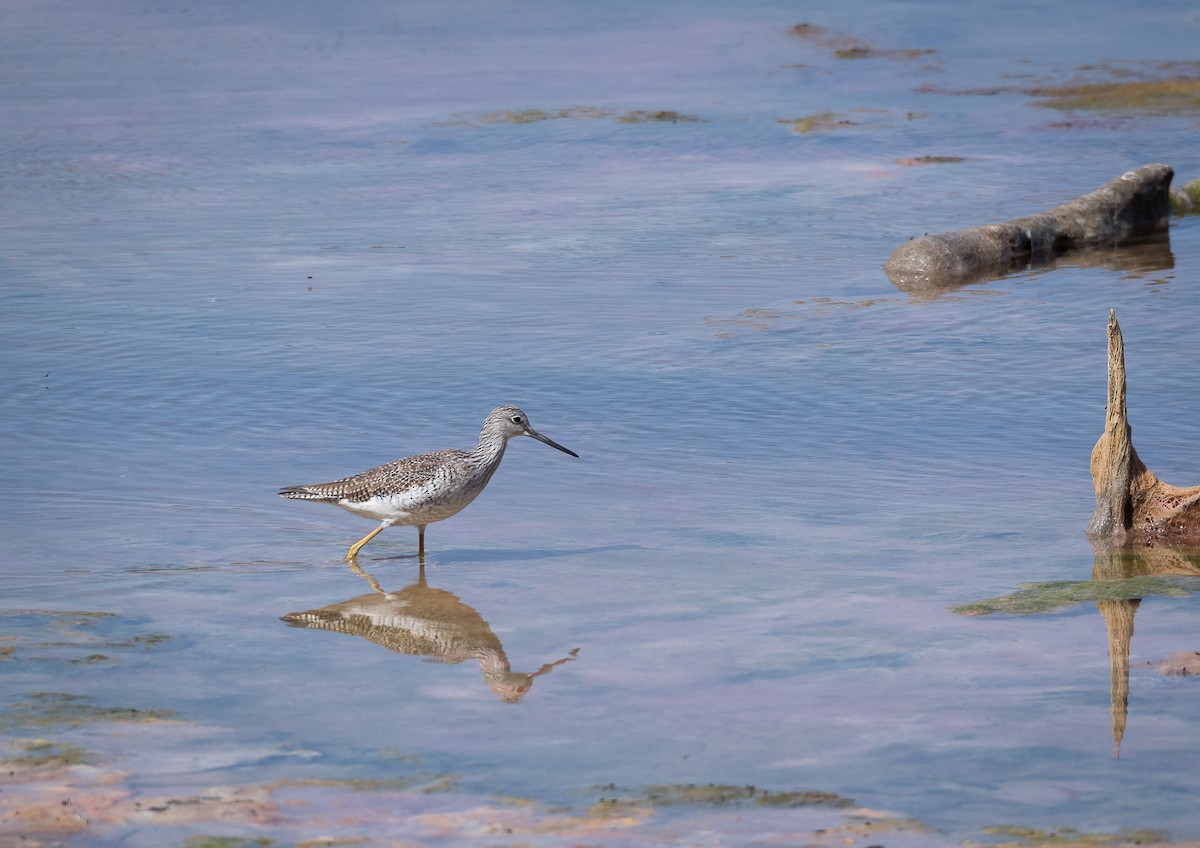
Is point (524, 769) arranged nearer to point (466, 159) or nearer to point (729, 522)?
point (729, 522)

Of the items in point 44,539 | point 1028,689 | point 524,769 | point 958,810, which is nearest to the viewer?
point 958,810

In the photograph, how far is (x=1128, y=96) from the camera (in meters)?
34.6

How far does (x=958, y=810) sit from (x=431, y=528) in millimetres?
5937

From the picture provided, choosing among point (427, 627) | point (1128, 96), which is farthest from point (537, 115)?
point (427, 627)

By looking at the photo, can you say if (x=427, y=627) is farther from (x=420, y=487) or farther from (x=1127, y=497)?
(x=1127, y=497)

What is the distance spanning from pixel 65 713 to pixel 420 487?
3.13 meters

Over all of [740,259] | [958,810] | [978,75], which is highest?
[978,75]

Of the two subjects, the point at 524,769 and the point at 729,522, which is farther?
the point at 729,522

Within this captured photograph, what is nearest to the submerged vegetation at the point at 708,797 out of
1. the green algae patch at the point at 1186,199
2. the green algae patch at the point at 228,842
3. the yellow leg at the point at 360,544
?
the green algae patch at the point at 228,842

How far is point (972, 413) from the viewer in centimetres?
1468

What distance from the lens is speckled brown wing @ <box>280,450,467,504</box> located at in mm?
10734

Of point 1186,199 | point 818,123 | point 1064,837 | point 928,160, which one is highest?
point 818,123

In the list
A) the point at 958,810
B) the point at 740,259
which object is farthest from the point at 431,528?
the point at 740,259

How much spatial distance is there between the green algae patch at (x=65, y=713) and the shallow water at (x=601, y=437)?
0.35 ft
